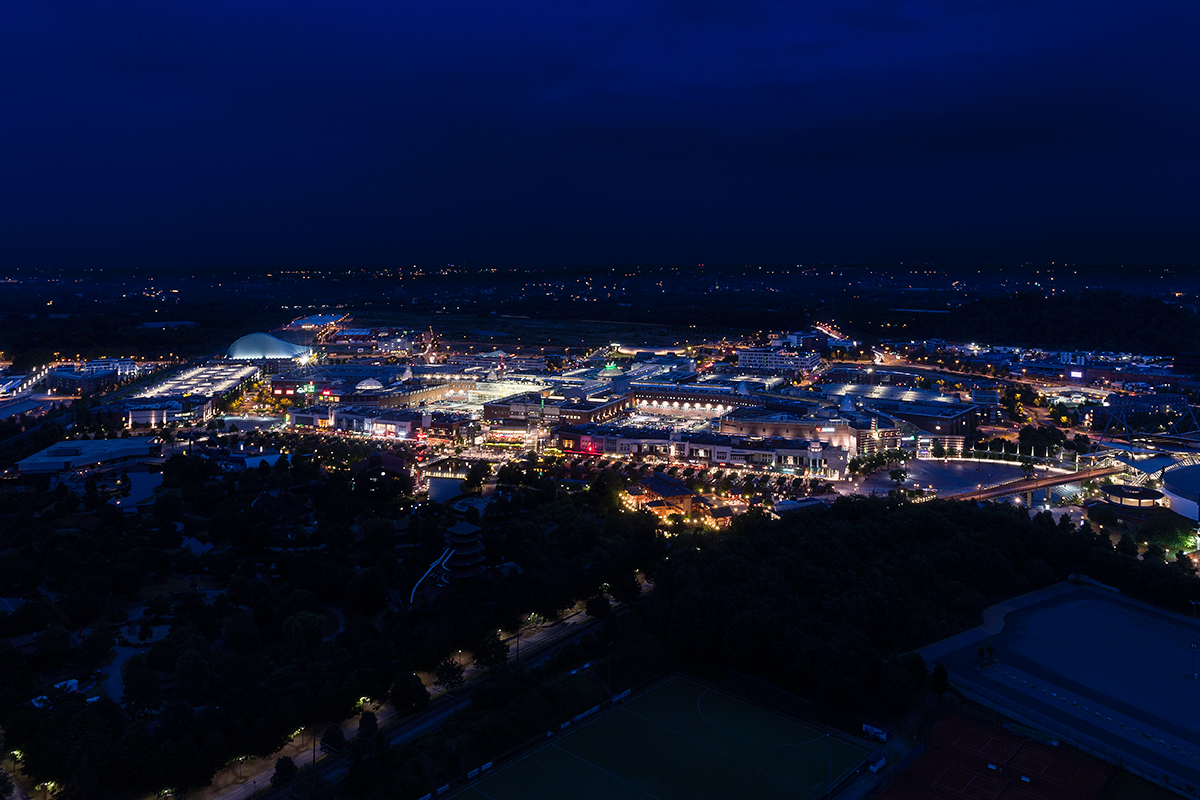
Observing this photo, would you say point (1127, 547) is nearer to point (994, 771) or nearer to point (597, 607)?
point (994, 771)

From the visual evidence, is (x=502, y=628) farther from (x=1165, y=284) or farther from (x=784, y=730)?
(x=1165, y=284)

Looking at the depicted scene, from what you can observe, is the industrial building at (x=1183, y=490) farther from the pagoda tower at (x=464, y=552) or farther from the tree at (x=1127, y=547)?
the pagoda tower at (x=464, y=552)

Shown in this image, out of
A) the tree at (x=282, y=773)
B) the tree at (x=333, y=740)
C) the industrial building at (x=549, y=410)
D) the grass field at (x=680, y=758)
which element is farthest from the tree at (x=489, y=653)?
the industrial building at (x=549, y=410)

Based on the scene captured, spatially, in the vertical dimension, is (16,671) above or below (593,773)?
above

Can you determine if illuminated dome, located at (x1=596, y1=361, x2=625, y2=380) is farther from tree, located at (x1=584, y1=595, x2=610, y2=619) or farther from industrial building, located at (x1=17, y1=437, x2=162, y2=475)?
tree, located at (x1=584, y1=595, x2=610, y2=619)

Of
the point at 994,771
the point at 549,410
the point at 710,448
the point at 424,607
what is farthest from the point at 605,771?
the point at 549,410

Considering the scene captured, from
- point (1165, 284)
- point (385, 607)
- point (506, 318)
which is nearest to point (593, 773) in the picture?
point (385, 607)

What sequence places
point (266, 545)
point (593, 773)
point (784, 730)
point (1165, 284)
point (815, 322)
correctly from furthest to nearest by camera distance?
1. point (1165, 284)
2. point (815, 322)
3. point (266, 545)
4. point (784, 730)
5. point (593, 773)
